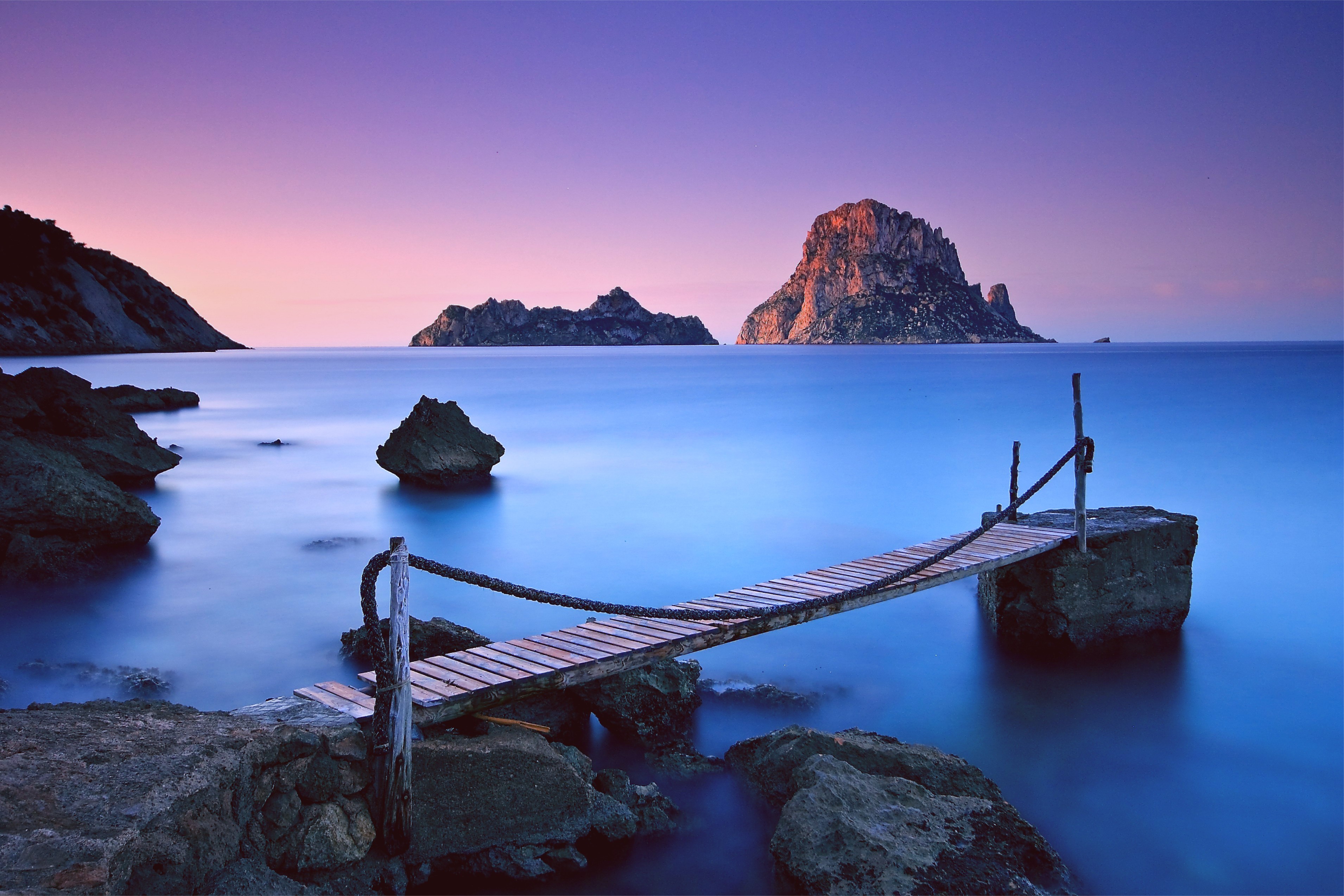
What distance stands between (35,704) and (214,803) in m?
1.62

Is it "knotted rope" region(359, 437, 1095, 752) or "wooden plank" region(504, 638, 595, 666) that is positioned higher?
"knotted rope" region(359, 437, 1095, 752)

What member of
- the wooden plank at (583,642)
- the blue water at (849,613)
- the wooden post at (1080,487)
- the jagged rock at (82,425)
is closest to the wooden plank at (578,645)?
the wooden plank at (583,642)

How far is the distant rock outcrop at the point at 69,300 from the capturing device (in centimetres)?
7688

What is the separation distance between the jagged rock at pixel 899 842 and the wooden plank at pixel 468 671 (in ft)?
5.45

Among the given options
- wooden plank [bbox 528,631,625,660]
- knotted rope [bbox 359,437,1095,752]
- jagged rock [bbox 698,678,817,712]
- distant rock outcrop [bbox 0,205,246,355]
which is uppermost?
distant rock outcrop [bbox 0,205,246,355]

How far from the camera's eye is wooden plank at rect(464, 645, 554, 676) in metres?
4.70

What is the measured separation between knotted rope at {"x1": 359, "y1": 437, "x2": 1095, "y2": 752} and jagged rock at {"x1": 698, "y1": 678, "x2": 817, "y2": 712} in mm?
1143

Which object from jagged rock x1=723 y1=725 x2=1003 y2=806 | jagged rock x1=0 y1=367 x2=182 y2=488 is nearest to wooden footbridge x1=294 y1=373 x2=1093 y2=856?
jagged rock x1=723 y1=725 x2=1003 y2=806

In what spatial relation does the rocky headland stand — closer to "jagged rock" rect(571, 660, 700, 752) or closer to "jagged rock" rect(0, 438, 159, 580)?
"jagged rock" rect(0, 438, 159, 580)

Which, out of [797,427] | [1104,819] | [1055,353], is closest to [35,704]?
[1104,819]

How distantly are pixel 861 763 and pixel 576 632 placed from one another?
193 centimetres

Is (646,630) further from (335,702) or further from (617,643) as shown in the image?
(335,702)

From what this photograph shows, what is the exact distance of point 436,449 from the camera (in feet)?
48.2

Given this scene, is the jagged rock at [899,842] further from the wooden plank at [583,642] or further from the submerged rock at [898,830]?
the wooden plank at [583,642]
